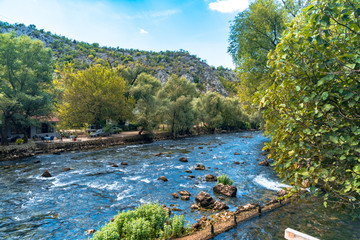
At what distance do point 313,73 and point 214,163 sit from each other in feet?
76.3

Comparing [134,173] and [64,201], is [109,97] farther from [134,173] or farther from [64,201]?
[64,201]

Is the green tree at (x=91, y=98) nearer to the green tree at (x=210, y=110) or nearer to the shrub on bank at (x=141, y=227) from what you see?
the green tree at (x=210, y=110)

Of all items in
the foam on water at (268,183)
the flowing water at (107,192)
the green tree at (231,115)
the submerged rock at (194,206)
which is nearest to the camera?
the flowing water at (107,192)

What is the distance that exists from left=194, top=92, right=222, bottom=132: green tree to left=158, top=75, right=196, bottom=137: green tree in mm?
4572

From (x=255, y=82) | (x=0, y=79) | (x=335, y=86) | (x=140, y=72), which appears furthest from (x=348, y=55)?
(x=140, y=72)

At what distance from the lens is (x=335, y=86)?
4129mm

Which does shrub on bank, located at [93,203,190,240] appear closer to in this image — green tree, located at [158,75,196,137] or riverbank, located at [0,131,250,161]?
riverbank, located at [0,131,250,161]

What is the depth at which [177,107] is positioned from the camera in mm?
54750

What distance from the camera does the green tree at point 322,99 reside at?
3.89m

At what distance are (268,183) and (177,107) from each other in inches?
1512

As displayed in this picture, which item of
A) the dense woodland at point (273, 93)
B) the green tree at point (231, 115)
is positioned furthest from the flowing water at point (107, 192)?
the green tree at point (231, 115)

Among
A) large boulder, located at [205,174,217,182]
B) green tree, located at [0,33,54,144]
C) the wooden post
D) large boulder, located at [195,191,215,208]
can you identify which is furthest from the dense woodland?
large boulder, located at [205,174,217,182]

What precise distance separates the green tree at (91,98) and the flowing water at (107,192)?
55.9 feet

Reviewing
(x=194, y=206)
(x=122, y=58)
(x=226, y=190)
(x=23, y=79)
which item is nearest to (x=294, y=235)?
(x=194, y=206)
